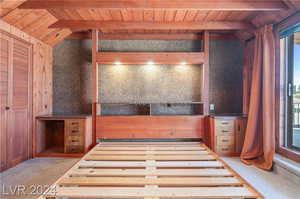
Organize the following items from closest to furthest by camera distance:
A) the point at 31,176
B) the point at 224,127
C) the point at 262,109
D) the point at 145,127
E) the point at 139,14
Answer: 1. the point at 31,176
2. the point at 262,109
3. the point at 139,14
4. the point at 224,127
5. the point at 145,127

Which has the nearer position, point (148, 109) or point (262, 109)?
point (262, 109)

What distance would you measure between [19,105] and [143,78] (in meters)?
2.13

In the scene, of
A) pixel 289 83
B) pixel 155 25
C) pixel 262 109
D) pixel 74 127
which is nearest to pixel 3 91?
pixel 74 127

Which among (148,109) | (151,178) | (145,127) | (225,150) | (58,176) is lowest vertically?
(58,176)

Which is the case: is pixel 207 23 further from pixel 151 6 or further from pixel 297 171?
pixel 297 171

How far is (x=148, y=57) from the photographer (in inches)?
131

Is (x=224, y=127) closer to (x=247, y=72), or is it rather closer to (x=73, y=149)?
(x=247, y=72)

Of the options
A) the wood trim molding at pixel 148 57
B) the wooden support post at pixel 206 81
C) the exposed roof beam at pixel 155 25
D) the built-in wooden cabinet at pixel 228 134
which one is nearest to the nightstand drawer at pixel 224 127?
the built-in wooden cabinet at pixel 228 134

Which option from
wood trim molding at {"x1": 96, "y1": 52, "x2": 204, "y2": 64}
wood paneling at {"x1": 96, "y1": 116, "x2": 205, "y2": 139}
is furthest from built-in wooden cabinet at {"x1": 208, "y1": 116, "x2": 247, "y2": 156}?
wood trim molding at {"x1": 96, "y1": 52, "x2": 204, "y2": 64}

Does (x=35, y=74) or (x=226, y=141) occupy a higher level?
(x=35, y=74)

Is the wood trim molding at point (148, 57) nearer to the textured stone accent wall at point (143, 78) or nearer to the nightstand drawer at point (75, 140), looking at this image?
the textured stone accent wall at point (143, 78)

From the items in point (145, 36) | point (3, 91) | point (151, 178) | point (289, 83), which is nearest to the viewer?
point (151, 178)

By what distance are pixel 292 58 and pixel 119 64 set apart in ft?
9.37

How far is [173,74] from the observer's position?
144 inches
